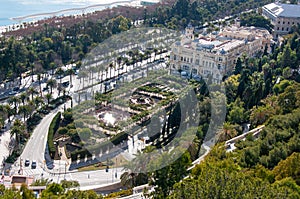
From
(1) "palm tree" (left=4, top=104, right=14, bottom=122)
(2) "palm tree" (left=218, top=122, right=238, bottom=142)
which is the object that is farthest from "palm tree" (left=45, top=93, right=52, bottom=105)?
(2) "palm tree" (left=218, top=122, right=238, bottom=142)

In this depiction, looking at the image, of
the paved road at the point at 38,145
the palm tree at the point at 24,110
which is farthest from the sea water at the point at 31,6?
the paved road at the point at 38,145

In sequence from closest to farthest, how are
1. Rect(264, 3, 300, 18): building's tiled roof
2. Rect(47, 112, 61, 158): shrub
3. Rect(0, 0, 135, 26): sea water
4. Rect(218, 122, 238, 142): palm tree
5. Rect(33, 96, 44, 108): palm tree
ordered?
Rect(218, 122, 238, 142): palm tree, Rect(47, 112, 61, 158): shrub, Rect(33, 96, 44, 108): palm tree, Rect(264, 3, 300, 18): building's tiled roof, Rect(0, 0, 135, 26): sea water

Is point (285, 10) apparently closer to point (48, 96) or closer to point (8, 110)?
point (48, 96)

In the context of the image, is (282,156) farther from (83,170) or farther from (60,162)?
(60,162)

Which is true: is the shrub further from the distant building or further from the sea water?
the distant building

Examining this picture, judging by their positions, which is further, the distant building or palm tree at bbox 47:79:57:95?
the distant building

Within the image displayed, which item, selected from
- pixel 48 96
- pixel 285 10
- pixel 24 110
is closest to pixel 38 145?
pixel 24 110

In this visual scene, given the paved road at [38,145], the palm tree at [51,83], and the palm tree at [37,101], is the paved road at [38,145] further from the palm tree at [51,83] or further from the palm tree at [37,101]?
the palm tree at [51,83]
